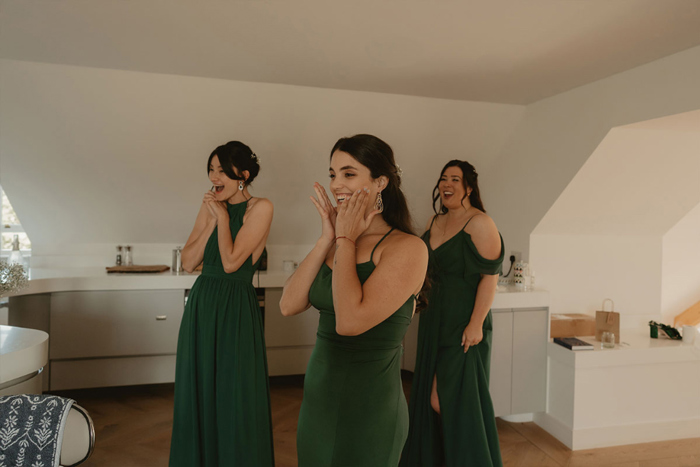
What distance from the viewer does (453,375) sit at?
2355 millimetres

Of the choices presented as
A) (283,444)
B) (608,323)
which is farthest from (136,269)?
(608,323)

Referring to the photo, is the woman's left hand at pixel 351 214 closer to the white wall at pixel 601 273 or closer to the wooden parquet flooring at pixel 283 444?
the wooden parquet flooring at pixel 283 444

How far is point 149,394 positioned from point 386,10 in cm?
330

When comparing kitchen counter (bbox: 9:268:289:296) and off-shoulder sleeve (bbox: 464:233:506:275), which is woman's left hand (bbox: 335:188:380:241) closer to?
off-shoulder sleeve (bbox: 464:233:506:275)

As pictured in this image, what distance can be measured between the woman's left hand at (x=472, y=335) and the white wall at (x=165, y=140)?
1904 mm

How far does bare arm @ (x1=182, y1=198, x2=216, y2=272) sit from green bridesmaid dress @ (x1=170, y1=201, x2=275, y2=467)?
9.9 inches

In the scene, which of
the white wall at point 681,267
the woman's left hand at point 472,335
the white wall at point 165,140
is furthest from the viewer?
the white wall at point 681,267

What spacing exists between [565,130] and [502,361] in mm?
1656

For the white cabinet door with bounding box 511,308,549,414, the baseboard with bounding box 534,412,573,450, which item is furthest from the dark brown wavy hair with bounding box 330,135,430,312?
the baseboard with bounding box 534,412,573,450

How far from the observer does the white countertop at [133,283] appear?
3229 mm

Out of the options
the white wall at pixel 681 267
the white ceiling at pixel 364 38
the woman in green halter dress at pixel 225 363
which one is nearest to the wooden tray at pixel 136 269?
the white ceiling at pixel 364 38

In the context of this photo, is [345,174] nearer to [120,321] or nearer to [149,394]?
[120,321]

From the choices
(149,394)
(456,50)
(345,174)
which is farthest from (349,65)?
(149,394)

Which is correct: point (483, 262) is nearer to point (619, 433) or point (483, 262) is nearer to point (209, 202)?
point (209, 202)
